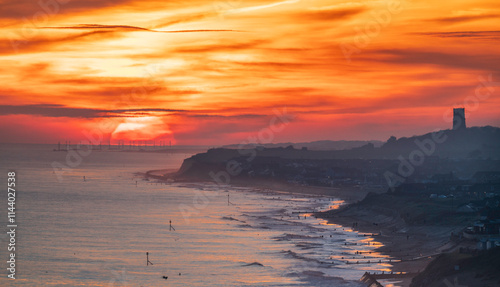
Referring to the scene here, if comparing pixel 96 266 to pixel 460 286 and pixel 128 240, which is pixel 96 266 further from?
pixel 460 286

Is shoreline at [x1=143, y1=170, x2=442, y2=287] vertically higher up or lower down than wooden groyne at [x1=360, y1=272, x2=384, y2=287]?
higher up

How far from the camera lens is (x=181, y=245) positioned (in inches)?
2842

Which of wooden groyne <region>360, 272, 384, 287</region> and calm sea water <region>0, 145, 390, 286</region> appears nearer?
wooden groyne <region>360, 272, 384, 287</region>

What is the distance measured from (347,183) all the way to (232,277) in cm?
12627

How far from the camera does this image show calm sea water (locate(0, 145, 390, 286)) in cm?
5328

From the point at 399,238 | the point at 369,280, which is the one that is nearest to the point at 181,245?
the point at 399,238

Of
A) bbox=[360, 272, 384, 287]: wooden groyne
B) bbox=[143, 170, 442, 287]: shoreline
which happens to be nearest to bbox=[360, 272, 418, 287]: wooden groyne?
bbox=[360, 272, 384, 287]: wooden groyne

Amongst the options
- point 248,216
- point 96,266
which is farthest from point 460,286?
point 248,216

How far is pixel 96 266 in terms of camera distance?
59.0m

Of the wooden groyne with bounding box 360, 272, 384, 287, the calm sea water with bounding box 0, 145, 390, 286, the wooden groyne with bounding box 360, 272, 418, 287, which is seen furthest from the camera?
the calm sea water with bounding box 0, 145, 390, 286

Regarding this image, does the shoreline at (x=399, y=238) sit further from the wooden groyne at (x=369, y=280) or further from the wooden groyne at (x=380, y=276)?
the wooden groyne at (x=369, y=280)

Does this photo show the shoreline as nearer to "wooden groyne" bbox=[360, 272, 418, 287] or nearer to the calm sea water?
"wooden groyne" bbox=[360, 272, 418, 287]

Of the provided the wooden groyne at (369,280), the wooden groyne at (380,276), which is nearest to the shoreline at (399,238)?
the wooden groyne at (380,276)

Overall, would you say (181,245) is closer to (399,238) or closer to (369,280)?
(399,238)
